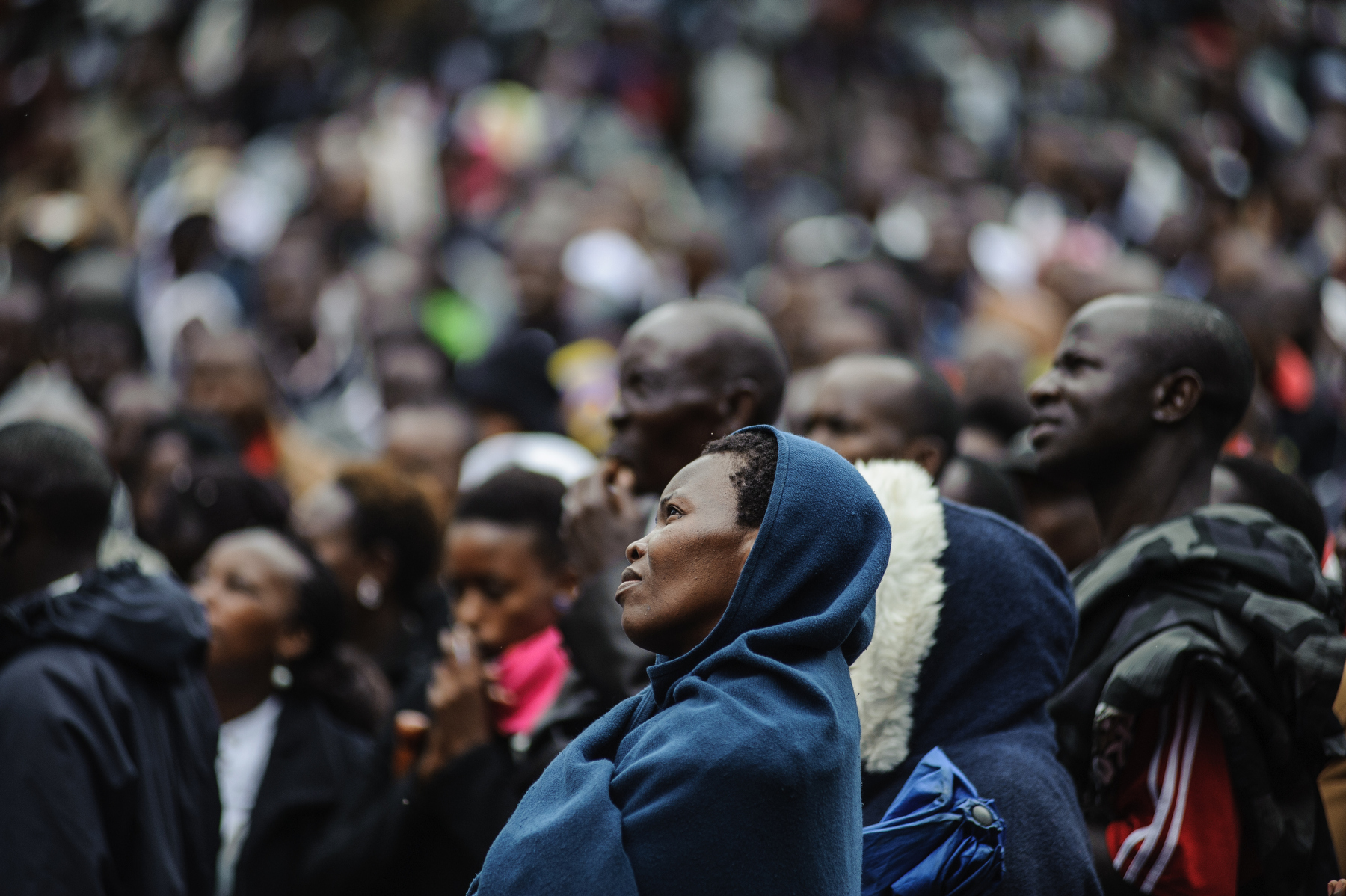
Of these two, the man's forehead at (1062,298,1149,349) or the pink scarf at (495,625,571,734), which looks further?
Answer: the pink scarf at (495,625,571,734)

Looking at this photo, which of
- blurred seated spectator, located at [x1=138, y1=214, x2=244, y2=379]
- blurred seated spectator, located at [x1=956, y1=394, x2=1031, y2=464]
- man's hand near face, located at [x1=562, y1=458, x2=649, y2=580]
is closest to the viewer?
man's hand near face, located at [x1=562, y1=458, x2=649, y2=580]

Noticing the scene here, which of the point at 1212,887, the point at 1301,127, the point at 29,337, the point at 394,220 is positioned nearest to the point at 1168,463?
the point at 1212,887

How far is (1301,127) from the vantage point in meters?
13.5

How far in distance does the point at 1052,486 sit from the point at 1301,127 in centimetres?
983

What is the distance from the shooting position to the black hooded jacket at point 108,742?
12.0ft

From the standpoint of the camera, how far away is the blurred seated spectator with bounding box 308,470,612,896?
4.05m

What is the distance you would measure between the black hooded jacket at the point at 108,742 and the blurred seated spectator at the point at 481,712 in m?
0.51

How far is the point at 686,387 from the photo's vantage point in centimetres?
447

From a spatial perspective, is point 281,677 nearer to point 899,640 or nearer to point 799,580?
point 899,640

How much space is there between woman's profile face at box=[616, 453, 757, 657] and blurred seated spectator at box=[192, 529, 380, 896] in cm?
249

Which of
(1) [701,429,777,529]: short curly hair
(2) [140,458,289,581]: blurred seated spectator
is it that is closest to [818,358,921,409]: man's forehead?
(1) [701,429,777,529]: short curly hair

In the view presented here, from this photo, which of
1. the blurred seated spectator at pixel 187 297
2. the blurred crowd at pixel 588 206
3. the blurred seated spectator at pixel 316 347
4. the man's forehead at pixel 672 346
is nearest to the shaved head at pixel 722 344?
the man's forehead at pixel 672 346

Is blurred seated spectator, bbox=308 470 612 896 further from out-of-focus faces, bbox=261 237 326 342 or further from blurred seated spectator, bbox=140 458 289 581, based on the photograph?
out-of-focus faces, bbox=261 237 326 342

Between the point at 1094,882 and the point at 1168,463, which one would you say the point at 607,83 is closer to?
the point at 1168,463
